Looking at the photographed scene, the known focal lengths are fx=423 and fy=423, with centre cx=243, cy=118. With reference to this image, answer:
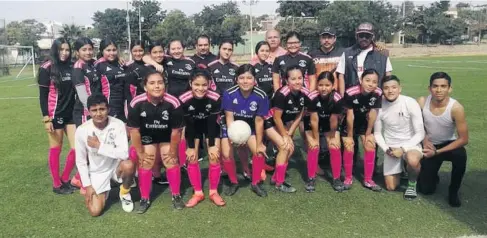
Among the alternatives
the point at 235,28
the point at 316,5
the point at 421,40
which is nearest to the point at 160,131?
the point at 235,28

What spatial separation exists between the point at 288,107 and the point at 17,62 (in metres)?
35.4

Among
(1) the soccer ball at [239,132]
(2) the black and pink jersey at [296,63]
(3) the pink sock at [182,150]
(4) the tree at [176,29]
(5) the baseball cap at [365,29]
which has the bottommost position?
(3) the pink sock at [182,150]

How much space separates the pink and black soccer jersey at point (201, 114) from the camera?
4836mm

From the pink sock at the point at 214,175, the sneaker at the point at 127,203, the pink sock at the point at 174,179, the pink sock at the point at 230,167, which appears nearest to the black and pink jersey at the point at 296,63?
the pink sock at the point at 230,167

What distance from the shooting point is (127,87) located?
583cm

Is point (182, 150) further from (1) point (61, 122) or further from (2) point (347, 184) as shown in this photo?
(2) point (347, 184)

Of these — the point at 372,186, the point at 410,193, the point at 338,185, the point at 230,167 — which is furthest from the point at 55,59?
the point at 410,193

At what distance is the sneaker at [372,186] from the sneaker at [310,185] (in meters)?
0.63

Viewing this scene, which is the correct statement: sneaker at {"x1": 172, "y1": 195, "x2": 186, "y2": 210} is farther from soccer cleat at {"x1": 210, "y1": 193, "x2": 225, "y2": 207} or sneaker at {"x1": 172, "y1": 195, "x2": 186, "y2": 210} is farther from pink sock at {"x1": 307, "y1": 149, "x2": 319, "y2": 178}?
pink sock at {"x1": 307, "y1": 149, "x2": 319, "y2": 178}

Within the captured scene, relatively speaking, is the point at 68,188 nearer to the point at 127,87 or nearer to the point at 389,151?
the point at 127,87

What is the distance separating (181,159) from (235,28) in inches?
2250

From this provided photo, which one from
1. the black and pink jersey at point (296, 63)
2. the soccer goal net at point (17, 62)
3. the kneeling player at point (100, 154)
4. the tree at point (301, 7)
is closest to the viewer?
the kneeling player at point (100, 154)

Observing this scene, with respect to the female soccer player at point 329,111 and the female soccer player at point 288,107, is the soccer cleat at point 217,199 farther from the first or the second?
the female soccer player at point 329,111

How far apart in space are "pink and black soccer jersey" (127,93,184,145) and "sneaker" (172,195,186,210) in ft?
2.50
